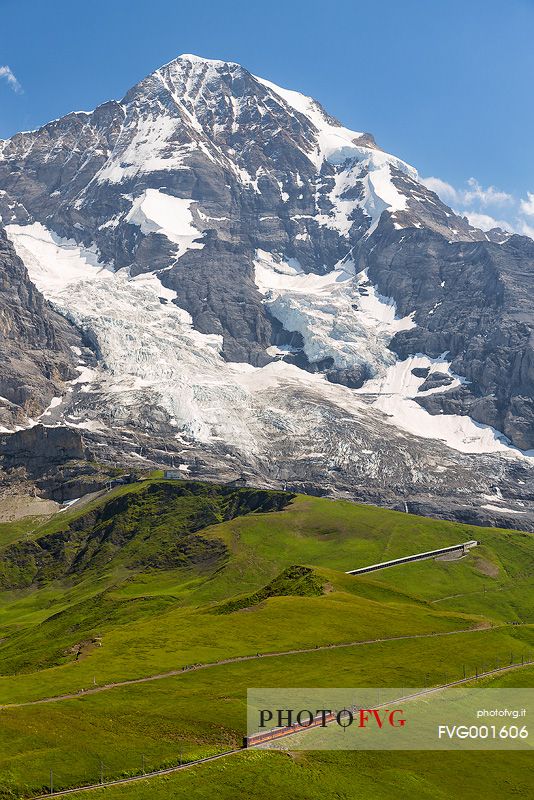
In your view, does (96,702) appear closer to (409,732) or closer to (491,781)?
(409,732)

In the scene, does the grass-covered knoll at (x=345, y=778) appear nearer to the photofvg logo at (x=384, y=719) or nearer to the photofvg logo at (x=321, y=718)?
the photofvg logo at (x=384, y=719)

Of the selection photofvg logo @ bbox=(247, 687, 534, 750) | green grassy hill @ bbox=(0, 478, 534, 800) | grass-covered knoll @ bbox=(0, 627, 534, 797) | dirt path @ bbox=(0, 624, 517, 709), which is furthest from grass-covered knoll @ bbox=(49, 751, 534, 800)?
dirt path @ bbox=(0, 624, 517, 709)

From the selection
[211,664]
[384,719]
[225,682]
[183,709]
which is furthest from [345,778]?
[211,664]

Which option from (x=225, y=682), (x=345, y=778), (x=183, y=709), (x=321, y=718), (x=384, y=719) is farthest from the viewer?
(x=225, y=682)

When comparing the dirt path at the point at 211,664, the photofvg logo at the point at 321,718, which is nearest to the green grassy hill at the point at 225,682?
the dirt path at the point at 211,664

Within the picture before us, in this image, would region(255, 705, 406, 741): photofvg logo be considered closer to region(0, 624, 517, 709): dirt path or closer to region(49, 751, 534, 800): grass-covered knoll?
region(49, 751, 534, 800): grass-covered knoll

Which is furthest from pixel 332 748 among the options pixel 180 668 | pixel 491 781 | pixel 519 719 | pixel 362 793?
pixel 180 668

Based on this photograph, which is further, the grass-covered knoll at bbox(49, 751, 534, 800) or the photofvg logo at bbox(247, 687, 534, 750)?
the photofvg logo at bbox(247, 687, 534, 750)

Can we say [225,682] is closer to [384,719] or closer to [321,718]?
[321,718]

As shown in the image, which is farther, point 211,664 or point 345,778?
point 211,664
